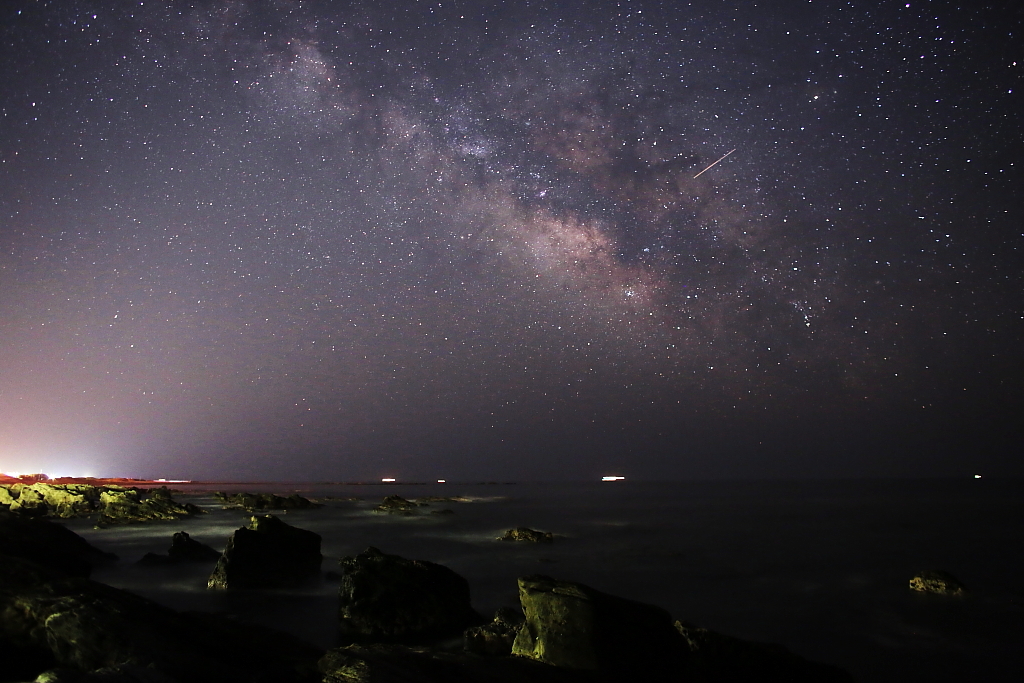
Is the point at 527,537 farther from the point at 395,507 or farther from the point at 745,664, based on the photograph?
the point at 395,507

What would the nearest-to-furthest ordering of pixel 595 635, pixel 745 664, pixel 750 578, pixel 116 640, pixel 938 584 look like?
pixel 116 640 → pixel 595 635 → pixel 745 664 → pixel 938 584 → pixel 750 578

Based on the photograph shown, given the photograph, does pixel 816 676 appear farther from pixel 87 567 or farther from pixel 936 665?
pixel 87 567

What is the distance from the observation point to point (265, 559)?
15.7 meters

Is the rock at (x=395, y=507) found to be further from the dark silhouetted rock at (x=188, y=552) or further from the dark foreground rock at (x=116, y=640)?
the dark foreground rock at (x=116, y=640)

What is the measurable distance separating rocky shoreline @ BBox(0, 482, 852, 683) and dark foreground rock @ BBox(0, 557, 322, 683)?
18mm

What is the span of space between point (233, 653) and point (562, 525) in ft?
124

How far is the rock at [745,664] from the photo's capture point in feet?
29.0

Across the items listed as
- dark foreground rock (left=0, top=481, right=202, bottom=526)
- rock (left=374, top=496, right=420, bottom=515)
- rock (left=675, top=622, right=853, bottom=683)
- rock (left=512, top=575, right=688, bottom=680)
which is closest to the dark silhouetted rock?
rock (left=512, top=575, right=688, bottom=680)

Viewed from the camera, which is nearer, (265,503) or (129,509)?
(129,509)

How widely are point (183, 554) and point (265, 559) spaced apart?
504 cm

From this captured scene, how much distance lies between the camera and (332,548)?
86.0 ft

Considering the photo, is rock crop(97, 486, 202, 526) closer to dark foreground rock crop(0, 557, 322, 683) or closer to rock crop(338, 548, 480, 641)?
rock crop(338, 548, 480, 641)

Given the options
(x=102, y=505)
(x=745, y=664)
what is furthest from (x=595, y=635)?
(x=102, y=505)

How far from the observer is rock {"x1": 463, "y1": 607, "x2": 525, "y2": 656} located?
9750 mm
